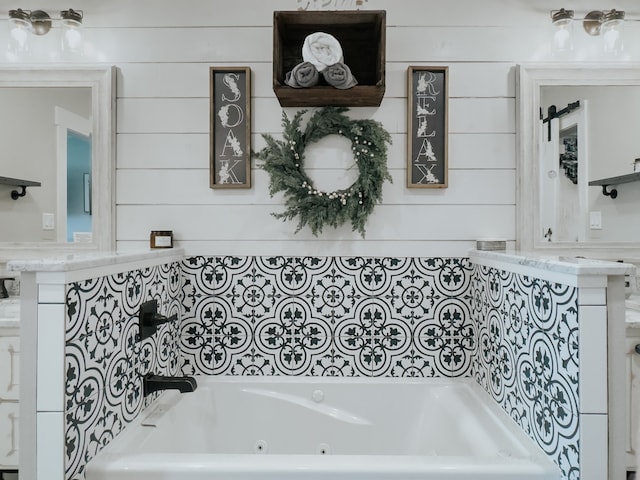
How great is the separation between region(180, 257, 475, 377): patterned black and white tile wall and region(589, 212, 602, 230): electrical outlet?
0.56m

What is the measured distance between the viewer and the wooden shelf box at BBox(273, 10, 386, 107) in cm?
169

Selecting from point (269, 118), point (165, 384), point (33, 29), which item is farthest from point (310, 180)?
point (33, 29)

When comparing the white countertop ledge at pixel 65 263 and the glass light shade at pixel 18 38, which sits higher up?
the glass light shade at pixel 18 38

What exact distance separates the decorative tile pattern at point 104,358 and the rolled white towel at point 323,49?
99 centimetres

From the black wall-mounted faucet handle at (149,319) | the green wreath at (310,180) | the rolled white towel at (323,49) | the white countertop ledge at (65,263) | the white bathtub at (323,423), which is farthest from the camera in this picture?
the green wreath at (310,180)

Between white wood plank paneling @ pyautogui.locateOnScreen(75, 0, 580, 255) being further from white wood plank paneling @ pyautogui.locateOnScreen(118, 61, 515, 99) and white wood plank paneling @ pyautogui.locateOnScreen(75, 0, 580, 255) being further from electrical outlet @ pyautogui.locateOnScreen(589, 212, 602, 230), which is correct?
electrical outlet @ pyautogui.locateOnScreen(589, 212, 602, 230)

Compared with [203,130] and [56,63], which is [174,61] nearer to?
[203,130]

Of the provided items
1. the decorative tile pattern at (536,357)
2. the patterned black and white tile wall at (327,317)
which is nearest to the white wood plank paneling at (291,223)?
the patterned black and white tile wall at (327,317)

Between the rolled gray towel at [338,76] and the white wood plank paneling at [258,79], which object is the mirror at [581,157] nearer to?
the white wood plank paneling at [258,79]

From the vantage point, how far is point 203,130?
1.90 meters

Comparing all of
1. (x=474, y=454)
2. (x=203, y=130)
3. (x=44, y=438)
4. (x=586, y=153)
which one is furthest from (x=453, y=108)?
(x=44, y=438)

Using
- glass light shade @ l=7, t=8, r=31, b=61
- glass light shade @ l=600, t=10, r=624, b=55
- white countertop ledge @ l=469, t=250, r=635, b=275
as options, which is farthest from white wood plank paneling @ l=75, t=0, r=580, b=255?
white countertop ledge @ l=469, t=250, r=635, b=275

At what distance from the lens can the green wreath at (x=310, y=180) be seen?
1.81 meters

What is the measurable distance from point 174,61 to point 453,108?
124 cm
